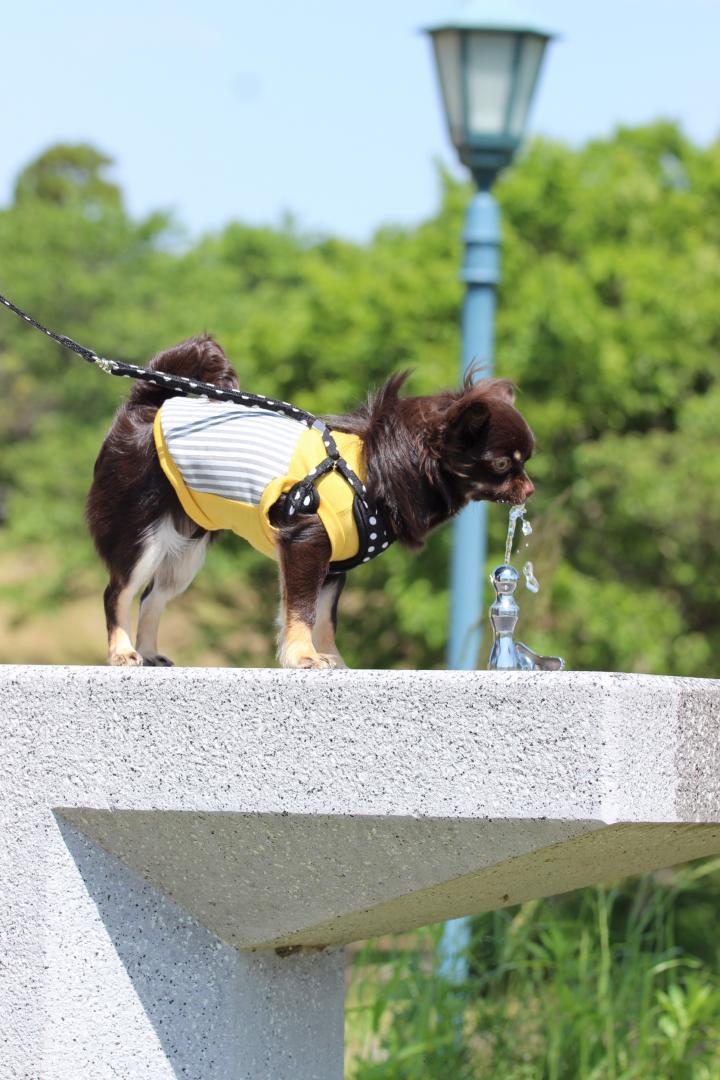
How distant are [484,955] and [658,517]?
201 inches

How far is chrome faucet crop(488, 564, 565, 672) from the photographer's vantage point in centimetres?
291

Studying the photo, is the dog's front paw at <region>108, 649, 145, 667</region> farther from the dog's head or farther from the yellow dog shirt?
the dog's head

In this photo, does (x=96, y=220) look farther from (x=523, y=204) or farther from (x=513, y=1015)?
(x=513, y=1015)

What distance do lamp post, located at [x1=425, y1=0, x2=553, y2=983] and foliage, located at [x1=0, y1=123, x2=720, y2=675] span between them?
4.82 feet

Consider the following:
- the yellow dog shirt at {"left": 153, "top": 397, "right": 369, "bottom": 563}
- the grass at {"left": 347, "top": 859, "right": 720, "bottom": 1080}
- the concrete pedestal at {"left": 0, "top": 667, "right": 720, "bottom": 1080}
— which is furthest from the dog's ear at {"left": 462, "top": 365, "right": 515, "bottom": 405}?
the grass at {"left": 347, "top": 859, "right": 720, "bottom": 1080}

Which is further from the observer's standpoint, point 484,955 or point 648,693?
point 484,955

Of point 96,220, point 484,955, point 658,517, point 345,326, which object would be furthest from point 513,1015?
point 96,220

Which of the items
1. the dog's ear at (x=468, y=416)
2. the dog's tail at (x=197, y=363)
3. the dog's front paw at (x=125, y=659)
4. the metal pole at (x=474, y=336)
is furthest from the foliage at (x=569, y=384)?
the dog's ear at (x=468, y=416)

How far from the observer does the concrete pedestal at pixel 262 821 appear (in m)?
2.49

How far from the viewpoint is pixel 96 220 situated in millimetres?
19406

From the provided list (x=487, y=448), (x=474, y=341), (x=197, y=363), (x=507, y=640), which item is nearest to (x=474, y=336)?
(x=474, y=341)

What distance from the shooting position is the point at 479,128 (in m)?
5.98

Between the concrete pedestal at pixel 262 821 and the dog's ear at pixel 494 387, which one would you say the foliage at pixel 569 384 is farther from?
the concrete pedestal at pixel 262 821

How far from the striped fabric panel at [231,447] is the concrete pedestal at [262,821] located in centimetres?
51
